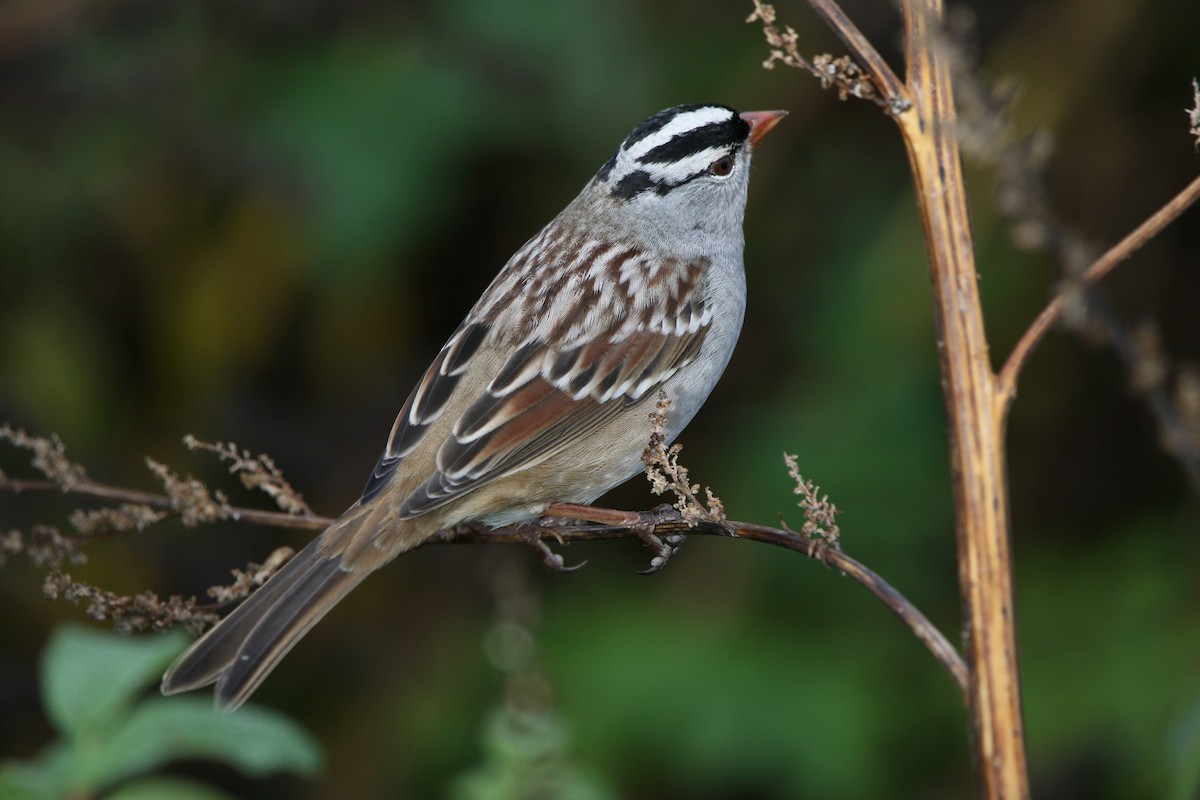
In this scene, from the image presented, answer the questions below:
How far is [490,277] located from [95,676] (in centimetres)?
350

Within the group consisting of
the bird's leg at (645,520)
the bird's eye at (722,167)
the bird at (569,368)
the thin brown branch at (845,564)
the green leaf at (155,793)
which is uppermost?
the bird's eye at (722,167)

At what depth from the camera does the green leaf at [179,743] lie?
215 centimetres

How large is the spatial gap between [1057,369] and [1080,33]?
1207 millimetres

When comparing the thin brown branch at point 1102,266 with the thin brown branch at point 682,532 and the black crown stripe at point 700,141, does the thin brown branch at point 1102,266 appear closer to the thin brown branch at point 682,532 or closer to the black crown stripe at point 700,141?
the thin brown branch at point 682,532

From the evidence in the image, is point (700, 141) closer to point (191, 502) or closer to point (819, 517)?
point (191, 502)

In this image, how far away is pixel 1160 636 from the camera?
424cm

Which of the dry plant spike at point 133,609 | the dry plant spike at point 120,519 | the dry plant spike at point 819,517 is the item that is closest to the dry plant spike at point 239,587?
the dry plant spike at point 133,609

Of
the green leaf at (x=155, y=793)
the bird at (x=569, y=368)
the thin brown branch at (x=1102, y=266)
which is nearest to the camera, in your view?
the thin brown branch at (x=1102, y=266)

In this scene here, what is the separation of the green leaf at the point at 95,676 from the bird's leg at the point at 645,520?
80 cm

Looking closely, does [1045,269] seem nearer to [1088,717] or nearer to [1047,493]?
[1047,493]

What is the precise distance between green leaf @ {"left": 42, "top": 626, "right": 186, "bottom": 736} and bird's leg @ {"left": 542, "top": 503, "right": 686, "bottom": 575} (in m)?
0.80

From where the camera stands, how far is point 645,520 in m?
2.49

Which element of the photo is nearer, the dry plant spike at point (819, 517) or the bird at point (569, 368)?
the dry plant spike at point (819, 517)

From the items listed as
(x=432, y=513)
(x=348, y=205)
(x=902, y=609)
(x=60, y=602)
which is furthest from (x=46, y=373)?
(x=902, y=609)
